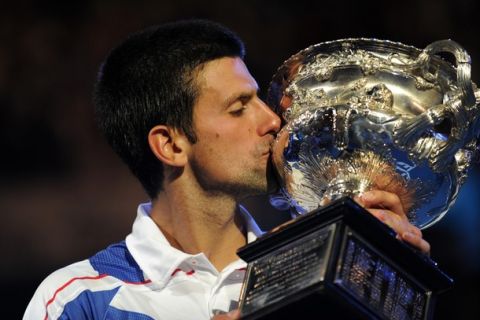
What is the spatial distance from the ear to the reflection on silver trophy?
39cm

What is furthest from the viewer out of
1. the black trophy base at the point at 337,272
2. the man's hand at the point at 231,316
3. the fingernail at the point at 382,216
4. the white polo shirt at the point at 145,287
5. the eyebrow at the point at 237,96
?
the eyebrow at the point at 237,96

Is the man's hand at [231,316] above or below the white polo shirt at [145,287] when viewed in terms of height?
below

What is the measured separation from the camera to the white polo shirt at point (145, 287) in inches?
127

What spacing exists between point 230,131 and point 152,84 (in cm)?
32

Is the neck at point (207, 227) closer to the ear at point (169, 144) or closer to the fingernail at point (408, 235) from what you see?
the ear at point (169, 144)

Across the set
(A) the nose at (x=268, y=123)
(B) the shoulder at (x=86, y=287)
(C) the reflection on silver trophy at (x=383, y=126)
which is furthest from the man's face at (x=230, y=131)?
(B) the shoulder at (x=86, y=287)

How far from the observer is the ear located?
3.48 metres

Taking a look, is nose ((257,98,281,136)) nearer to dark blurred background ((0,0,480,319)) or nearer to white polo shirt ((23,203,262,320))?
white polo shirt ((23,203,262,320))

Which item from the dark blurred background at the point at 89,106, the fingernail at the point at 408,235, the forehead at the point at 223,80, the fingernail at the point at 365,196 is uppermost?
the dark blurred background at the point at 89,106

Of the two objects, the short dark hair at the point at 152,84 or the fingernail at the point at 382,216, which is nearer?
the fingernail at the point at 382,216

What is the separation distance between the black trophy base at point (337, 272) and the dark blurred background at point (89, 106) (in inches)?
87.7

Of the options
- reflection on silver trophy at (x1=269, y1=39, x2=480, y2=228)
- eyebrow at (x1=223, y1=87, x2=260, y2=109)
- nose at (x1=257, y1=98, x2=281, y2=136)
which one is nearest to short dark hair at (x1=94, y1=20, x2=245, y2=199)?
eyebrow at (x1=223, y1=87, x2=260, y2=109)

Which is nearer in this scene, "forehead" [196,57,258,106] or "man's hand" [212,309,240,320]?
"man's hand" [212,309,240,320]

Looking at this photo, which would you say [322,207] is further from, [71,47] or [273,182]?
[71,47]
